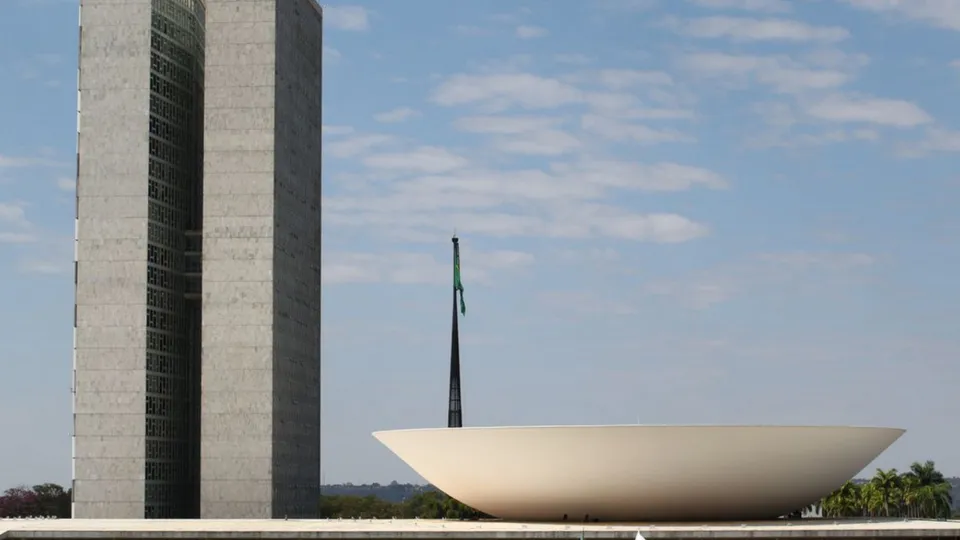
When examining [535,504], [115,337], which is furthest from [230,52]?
[535,504]

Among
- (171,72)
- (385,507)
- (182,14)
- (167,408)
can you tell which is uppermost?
(182,14)

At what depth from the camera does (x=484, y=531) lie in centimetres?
6756

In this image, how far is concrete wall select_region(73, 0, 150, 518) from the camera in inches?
3531

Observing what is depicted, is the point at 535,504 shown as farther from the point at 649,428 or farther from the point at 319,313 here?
the point at 319,313

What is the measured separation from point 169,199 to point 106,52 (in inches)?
369

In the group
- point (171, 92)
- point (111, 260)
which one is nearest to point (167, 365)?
point (111, 260)

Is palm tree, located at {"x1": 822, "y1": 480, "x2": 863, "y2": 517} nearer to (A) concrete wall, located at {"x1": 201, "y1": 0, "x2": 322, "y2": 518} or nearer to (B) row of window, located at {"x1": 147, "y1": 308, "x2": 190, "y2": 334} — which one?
(A) concrete wall, located at {"x1": 201, "y1": 0, "x2": 322, "y2": 518}

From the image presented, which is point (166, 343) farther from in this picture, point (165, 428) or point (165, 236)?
point (165, 236)

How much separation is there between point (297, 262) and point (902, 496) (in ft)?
160

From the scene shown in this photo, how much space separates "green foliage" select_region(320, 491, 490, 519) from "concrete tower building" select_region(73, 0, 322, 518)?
33.1m

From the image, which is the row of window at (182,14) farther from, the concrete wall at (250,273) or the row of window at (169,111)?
the row of window at (169,111)

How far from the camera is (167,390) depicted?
94000 mm

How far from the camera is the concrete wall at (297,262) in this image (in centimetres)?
9306

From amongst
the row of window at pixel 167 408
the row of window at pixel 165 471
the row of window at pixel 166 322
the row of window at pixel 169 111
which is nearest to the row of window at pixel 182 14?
the row of window at pixel 169 111
